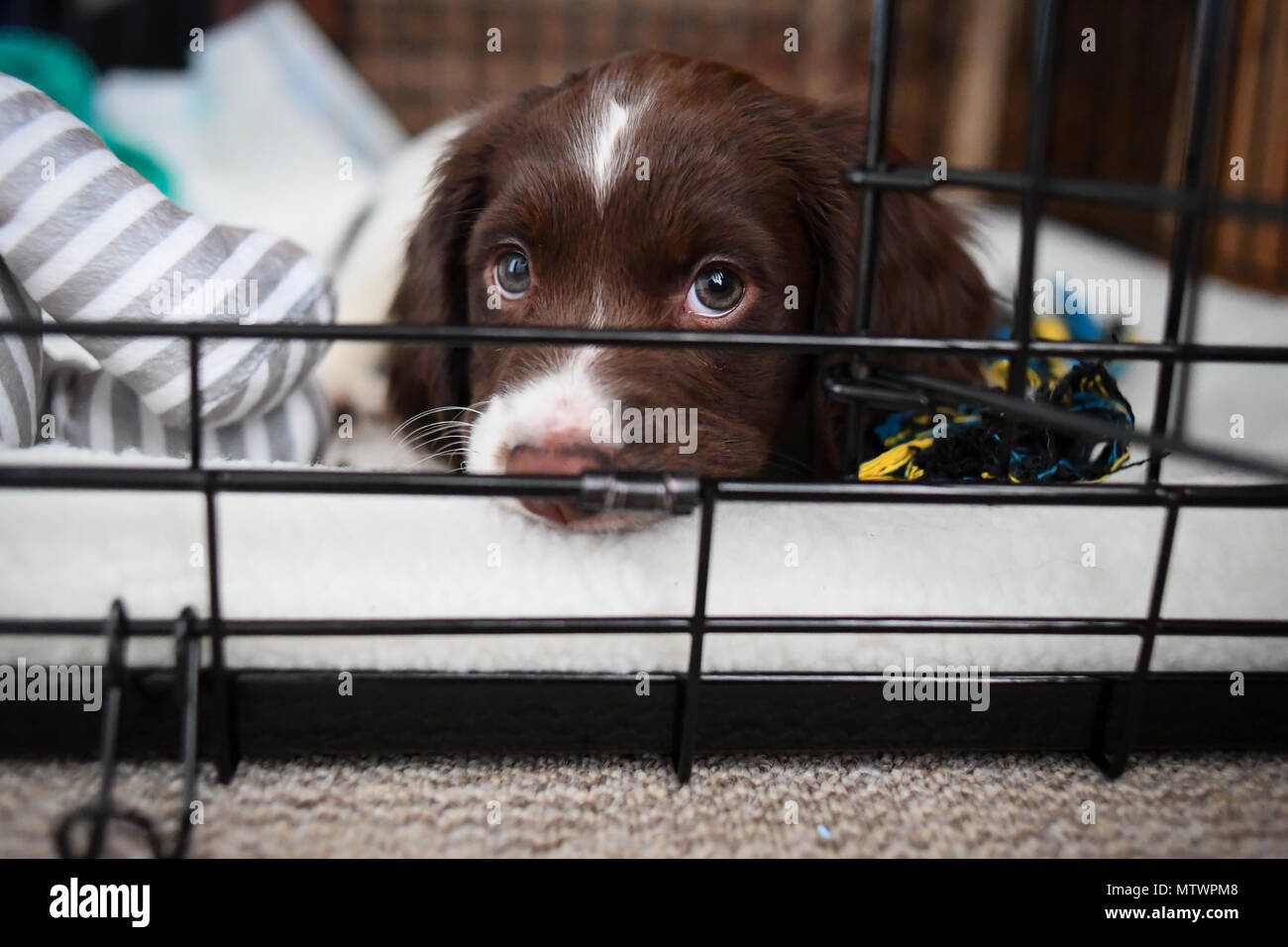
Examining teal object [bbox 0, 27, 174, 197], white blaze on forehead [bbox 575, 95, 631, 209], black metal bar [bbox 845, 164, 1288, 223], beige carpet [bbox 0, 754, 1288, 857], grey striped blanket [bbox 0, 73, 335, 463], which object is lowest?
beige carpet [bbox 0, 754, 1288, 857]

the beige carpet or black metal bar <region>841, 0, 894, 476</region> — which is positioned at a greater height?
black metal bar <region>841, 0, 894, 476</region>

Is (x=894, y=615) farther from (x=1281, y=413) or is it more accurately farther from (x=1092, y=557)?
(x=1281, y=413)

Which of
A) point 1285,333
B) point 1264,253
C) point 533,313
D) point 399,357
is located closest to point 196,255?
point 533,313

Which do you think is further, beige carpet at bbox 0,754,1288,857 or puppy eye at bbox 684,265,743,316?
puppy eye at bbox 684,265,743,316

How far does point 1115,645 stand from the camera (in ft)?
2.45

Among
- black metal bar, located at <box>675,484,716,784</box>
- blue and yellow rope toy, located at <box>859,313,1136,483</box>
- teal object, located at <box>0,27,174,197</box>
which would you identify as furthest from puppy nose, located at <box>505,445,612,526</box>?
teal object, located at <box>0,27,174,197</box>

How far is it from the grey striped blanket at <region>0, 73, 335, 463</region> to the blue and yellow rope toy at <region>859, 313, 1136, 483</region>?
1.81 feet

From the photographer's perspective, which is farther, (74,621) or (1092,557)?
(1092,557)

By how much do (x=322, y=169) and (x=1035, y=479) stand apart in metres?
2.52

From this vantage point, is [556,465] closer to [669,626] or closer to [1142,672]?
[669,626]

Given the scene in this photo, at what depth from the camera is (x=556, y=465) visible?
77 centimetres

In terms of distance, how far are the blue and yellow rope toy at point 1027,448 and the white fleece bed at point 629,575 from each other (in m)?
0.05

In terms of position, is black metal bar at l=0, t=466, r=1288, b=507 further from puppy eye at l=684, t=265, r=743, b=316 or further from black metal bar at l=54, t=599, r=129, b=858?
puppy eye at l=684, t=265, r=743, b=316

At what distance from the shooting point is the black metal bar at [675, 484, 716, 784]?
647 millimetres
